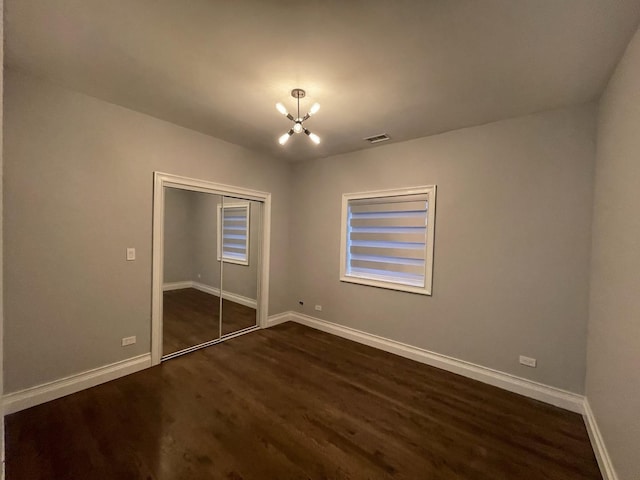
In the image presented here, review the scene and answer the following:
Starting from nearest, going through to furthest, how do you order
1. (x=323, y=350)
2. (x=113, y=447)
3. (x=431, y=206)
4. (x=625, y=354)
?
(x=625, y=354) → (x=113, y=447) → (x=431, y=206) → (x=323, y=350)

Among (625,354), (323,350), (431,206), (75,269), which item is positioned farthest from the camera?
(323,350)

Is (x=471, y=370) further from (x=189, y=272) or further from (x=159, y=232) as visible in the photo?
(x=159, y=232)

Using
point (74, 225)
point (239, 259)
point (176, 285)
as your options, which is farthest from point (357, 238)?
point (74, 225)

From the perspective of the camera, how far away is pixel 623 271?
186cm

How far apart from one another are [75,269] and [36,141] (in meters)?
1.15

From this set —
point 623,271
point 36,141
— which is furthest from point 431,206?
point 36,141

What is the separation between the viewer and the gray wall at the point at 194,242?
3.59 m

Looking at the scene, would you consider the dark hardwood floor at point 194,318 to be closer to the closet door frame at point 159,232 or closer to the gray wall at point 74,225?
the closet door frame at point 159,232

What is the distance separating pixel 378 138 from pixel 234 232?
2.36 m

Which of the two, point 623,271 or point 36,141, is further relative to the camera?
point 36,141

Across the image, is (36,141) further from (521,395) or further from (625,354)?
(521,395)

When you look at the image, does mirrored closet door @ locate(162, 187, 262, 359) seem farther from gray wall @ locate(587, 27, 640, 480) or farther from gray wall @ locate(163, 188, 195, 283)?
gray wall @ locate(587, 27, 640, 480)

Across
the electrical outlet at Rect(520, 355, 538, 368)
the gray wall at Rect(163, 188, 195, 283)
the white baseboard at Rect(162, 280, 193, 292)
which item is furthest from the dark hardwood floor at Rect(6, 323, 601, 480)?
the gray wall at Rect(163, 188, 195, 283)

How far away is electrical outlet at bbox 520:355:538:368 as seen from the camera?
2.81 meters
